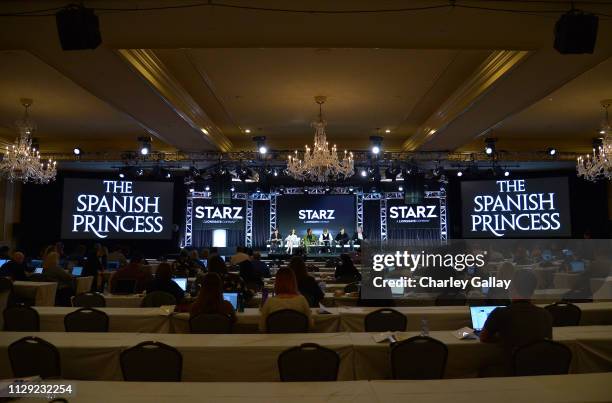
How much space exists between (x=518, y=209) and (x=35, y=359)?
14.8m

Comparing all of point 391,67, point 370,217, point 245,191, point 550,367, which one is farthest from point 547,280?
point 245,191

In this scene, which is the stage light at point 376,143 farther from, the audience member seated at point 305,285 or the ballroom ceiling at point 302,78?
the audience member seated at point 305,285

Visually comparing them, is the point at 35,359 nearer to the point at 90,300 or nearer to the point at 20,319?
the point at 20,319

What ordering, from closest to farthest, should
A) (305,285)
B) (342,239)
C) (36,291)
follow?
(305,285), (36,291), (342,239)

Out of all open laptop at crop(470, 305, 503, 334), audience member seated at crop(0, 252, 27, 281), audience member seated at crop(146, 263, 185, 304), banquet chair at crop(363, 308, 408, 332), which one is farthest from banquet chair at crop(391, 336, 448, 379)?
audience member seated at crop(0, 252, 27, 281)

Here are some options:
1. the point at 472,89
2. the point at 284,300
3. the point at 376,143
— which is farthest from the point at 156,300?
the point at 376,143

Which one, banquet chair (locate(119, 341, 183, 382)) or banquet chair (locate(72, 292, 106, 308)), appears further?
banquet chair (locate(72, 292, 106, 308))

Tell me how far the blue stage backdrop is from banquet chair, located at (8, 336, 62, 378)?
15687mm

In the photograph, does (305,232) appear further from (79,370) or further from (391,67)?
(79,370)

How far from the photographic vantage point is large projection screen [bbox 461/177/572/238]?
1484 cm

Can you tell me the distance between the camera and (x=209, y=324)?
425 centimetres

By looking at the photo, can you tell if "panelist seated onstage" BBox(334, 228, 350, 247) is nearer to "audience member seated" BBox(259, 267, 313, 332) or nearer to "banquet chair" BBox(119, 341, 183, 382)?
"audience member seated" BBox(259, 267, 313, 332)

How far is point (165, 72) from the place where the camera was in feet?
25.0

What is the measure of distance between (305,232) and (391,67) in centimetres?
1181
